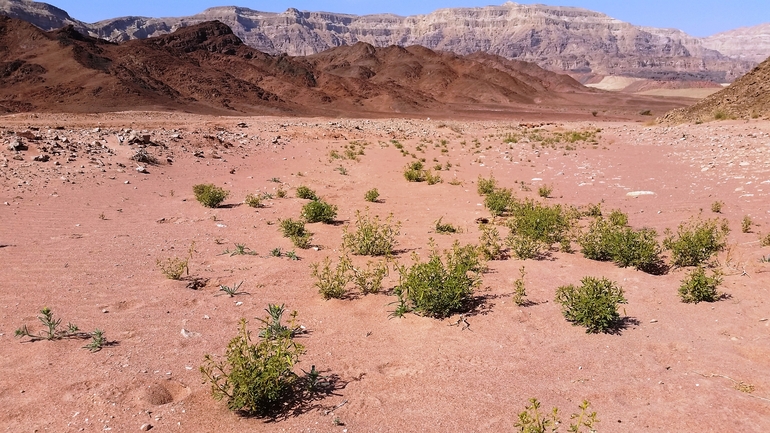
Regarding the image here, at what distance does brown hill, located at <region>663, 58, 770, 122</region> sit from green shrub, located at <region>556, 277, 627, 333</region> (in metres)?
23.2

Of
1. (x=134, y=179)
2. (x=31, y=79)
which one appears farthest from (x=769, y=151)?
(x=31, y=79)

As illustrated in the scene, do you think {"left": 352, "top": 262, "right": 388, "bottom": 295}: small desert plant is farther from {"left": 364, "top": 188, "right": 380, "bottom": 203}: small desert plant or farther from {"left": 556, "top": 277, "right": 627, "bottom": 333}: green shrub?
{"left": 364, "top": 188, "right": 380, "bottom": 203}: small desert plant

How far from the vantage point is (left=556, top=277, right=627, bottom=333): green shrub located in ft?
15.9

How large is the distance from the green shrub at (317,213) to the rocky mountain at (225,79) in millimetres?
39002

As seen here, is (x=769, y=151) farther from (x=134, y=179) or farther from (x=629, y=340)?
(x=134, y=179)

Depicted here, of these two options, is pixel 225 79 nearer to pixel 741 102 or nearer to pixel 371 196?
pixel 741 102

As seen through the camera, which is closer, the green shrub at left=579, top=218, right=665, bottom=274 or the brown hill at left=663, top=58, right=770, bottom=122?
the green shrub at left=579, top=218, right=665, bottom=274

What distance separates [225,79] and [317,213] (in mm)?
53617

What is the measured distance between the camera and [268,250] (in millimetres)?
7645

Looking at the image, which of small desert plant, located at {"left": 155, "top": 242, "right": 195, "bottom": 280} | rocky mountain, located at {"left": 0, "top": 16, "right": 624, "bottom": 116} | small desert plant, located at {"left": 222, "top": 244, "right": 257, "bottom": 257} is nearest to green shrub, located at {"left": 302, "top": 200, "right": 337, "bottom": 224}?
small desert plant, located at {"left": 222, "top": 244, "right": 257, "bottom": 257}

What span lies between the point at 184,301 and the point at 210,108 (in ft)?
155

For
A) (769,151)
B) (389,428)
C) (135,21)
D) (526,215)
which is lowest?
(389,428)

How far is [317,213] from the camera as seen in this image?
9.33 m

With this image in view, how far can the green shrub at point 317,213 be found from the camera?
927cm
